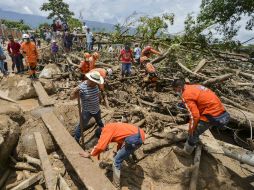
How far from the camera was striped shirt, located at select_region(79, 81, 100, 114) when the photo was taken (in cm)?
628

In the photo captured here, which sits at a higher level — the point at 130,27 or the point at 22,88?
the point at 130,27

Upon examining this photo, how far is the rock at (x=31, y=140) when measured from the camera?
6.75 meters

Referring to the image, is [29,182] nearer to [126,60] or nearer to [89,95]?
[89,95]

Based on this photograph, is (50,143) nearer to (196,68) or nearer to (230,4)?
(196,68)

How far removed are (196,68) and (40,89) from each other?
538cm

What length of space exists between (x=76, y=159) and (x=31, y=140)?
1627mm

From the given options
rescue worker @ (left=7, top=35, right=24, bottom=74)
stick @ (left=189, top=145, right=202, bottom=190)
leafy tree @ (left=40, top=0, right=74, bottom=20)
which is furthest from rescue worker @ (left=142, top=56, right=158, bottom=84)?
leafy tree @ (left=40, top=0, right=74, bottom=20)

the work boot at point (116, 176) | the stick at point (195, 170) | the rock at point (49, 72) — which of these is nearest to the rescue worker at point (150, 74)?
the rock at point (49, 72)

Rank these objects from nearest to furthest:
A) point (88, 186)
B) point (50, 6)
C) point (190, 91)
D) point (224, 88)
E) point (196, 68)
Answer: point (88, 186)
point (190, 91)
point (224, 88)
point (196, 68)
point (50, 6)

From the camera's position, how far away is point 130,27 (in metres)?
13.5

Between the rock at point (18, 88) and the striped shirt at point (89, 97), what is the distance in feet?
13.0

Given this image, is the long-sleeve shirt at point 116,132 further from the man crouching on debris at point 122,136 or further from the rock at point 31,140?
the rock at point 31,140

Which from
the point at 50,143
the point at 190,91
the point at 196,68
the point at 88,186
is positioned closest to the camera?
the point at 88,186

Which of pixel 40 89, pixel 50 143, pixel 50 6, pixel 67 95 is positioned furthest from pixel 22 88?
pixel 50 6
